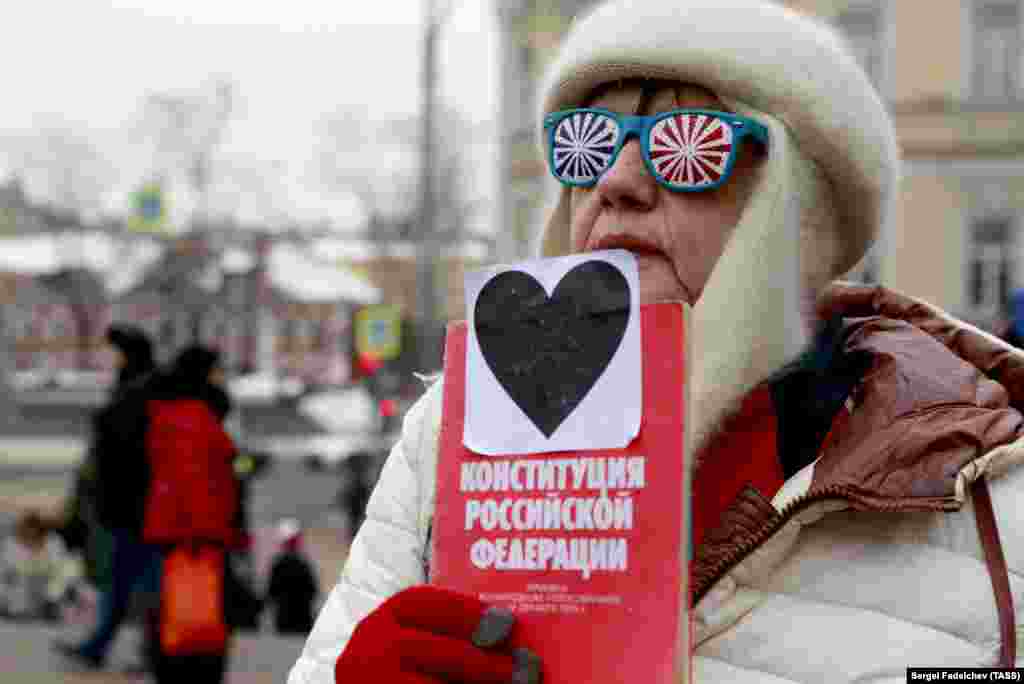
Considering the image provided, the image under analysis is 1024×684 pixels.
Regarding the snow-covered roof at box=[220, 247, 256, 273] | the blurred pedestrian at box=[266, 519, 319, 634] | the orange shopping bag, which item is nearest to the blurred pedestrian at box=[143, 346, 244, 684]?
the orange shopping bag

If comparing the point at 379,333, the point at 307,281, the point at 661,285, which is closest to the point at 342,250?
the point at 307,281

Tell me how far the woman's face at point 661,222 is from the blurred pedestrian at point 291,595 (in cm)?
888

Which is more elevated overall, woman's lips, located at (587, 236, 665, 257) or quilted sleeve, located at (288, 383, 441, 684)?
woman's lips, located at (587, 236, 665, 257)

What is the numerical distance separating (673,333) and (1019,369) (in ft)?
1.89

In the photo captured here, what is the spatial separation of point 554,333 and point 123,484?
19.9 feet

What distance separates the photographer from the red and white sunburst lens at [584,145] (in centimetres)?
201

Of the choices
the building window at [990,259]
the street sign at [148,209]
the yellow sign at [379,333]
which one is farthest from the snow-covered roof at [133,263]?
the yellow sign at [379,333]

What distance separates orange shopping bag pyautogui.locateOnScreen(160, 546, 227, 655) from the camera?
23.5 ft

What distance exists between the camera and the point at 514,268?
178 centimetres

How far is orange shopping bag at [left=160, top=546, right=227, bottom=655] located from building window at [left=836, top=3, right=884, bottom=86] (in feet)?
68.5

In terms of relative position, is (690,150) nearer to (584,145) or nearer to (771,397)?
(584,145)

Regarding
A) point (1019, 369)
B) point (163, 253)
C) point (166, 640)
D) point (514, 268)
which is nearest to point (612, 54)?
point (514, 268)

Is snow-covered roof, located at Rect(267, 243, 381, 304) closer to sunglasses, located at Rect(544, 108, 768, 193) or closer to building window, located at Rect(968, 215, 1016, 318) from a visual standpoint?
building window, located at Rect(968, 215, 1016, 318)

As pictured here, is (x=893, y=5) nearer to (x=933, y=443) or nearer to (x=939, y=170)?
(x=939, y=170)
